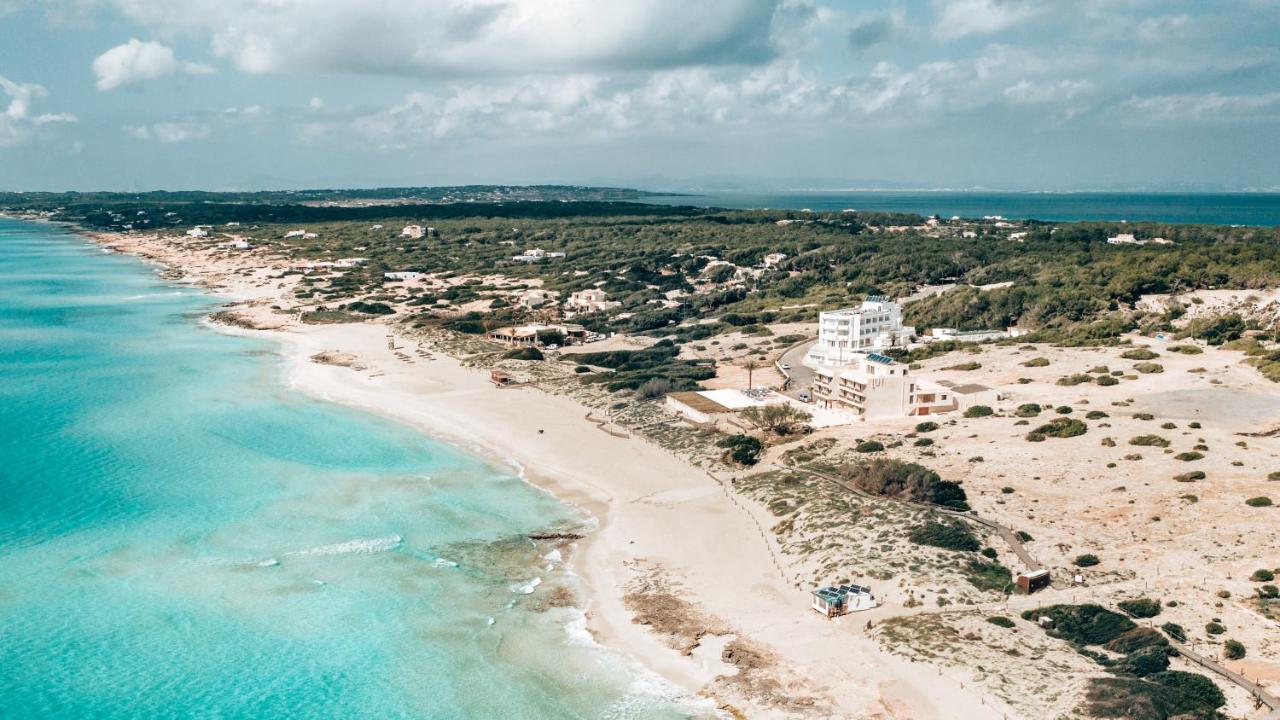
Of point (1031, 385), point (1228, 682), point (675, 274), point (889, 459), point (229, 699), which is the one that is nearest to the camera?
point (1228, 682)

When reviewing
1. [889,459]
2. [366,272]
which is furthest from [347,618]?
[366,272]

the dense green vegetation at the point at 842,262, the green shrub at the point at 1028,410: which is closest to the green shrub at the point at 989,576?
the green shrub at the point at 1028,410

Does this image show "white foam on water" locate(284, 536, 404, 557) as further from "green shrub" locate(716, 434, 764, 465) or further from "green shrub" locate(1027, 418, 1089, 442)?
"green shrub" locate(1027, 418, 1089, 442)

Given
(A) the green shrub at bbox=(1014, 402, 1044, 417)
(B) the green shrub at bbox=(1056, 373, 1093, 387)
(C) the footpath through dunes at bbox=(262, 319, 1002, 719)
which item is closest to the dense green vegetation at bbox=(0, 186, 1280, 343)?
(B) the green shrub at bbox=(1056, 373, 1093, 387)

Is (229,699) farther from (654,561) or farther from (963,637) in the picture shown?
(963,637)

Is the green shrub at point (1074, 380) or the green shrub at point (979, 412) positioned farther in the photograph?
the green shrub at point (1074, 380)

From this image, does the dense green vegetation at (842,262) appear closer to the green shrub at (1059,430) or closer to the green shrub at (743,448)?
the green shrub at (1059,430)

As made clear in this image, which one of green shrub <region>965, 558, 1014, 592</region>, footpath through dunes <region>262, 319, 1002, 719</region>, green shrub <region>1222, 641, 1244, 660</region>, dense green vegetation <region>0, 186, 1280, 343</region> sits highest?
dense green vegetation <region>0, 186, 1280, 343</region>
